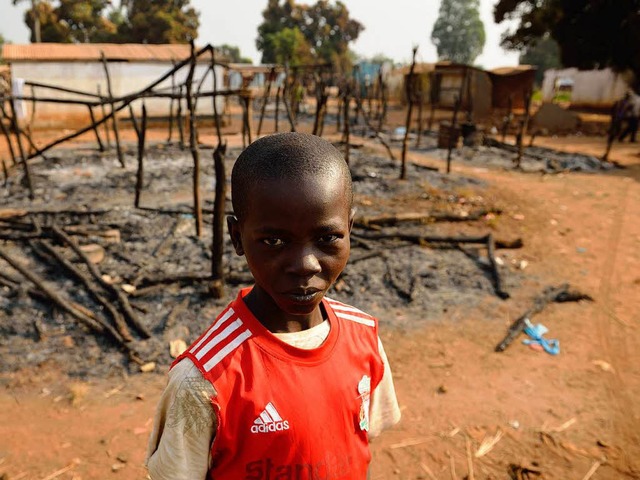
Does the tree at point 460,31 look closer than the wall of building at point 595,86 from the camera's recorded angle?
No

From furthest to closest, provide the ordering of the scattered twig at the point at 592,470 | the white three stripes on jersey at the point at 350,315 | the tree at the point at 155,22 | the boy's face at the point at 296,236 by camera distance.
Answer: the tree at the point at 155,22 → the scattered twig at the point at 592,470 → the white three stripes on jersey at the point at 350,315 → the boy's face at the point at 296,236

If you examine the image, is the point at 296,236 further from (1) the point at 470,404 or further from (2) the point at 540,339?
(2) the point at 540,339

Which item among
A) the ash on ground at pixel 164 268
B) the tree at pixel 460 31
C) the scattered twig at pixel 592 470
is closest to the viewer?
the scattered twig at pixel 592 470

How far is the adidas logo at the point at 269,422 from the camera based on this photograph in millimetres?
1256

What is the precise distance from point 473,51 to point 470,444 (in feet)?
257

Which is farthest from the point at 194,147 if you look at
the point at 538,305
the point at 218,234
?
the point at 538,305

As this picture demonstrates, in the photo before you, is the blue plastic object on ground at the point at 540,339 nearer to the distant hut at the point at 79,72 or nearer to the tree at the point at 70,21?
the distant hut at the point at 79,72

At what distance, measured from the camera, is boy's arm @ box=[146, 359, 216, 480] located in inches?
47.3

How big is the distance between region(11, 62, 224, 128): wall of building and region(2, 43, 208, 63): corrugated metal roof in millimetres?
246

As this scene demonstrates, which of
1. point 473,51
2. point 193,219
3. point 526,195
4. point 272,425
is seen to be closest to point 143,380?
point 272,425

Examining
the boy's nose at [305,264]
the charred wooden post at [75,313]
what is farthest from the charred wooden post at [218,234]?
the boy's nose at [305,264]

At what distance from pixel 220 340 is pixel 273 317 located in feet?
0.59

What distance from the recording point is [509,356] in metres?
4.56

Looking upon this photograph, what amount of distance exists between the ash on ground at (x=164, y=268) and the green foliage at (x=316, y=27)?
38.3 m
